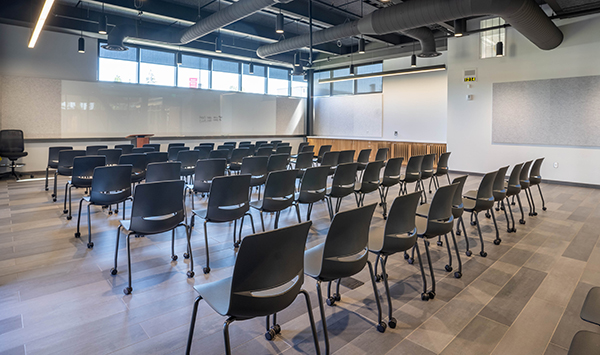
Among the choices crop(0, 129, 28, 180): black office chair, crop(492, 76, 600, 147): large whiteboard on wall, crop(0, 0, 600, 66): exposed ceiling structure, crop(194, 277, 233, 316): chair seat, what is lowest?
crop(194, 277, 233, 316): chair seat

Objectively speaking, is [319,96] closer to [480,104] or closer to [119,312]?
[480,104]

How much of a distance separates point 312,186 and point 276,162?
1.54m

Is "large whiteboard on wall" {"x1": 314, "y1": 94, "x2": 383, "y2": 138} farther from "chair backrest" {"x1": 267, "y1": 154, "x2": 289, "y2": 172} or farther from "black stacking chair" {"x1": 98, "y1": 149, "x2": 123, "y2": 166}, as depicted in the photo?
"black stacking chair" {"x1": 98, "y1": 149, "x2": 123, "y2": 166}

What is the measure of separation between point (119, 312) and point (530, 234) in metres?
5.06

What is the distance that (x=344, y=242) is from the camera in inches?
90.1

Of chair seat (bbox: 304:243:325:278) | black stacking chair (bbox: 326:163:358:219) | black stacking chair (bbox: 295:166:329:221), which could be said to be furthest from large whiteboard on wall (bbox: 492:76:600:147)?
chair seat (bbox: 304:243:325:278)

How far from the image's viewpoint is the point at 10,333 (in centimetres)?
238

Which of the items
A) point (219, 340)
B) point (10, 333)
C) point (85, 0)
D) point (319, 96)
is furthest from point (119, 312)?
point (319, 96)

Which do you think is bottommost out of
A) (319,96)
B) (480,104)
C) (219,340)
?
(219,340)

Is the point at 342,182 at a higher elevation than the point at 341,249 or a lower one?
higher

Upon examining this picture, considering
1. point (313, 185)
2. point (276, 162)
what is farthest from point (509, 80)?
point (313, 185)

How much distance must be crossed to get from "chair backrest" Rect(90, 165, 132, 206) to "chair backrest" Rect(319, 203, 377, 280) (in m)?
3.10

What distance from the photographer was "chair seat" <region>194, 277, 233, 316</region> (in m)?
1.80

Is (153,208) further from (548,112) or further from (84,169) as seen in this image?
(548,112)
